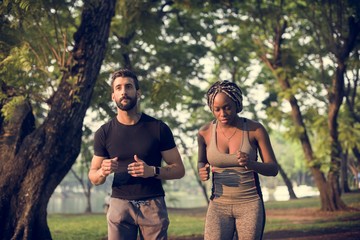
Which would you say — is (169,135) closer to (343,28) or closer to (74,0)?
(74,0)

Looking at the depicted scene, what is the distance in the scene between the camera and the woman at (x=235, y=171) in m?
4.41

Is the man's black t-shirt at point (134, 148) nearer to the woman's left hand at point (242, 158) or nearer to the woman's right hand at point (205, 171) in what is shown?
the woman's right hand at point (205, 171)

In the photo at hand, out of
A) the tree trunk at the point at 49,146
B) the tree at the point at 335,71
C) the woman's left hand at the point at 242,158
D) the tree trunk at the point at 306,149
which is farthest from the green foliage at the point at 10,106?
the tree trunk at the point at 306,149

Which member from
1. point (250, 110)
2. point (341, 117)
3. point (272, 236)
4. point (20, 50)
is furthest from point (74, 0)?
point (250, 110)

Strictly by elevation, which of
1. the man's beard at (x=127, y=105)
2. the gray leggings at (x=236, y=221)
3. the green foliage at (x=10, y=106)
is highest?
the green foliage at (x=10, y=106)

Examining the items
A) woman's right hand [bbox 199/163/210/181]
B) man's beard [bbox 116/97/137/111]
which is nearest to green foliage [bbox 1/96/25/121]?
man's beard [bbox 116/97/137/111]

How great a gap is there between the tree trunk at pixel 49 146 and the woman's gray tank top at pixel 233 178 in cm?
591

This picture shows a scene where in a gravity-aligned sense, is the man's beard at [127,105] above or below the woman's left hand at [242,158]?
above

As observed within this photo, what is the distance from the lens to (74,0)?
43.3ft

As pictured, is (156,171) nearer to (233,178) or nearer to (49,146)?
(233,178)

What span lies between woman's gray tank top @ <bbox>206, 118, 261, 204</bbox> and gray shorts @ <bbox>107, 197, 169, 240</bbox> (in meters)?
0.54

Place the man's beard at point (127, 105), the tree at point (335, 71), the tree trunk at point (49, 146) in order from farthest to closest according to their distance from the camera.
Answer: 1. the tree at point (335, 71)
2. the tree trunk at point (49, 146)
3. the man's beard at point (127, 105)

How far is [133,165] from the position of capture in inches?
169

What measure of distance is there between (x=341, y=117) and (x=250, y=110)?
7.76m
